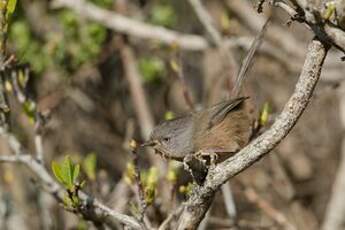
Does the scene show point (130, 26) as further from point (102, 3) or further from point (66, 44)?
point (66, 44)

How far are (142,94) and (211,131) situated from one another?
2.26 m

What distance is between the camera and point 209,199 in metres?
2.33

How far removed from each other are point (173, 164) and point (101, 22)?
211cm

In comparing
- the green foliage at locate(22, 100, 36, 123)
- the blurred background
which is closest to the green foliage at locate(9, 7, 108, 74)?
the blurred background

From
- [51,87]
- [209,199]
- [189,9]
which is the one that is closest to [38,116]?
[209,199]

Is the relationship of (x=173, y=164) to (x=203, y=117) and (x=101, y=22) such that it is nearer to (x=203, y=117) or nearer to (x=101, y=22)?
(x=203, y=117)

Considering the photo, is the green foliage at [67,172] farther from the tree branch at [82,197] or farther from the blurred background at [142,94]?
the blurred background at [142,94]

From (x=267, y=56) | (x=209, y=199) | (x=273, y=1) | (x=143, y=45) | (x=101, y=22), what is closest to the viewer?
(x=273, y=1)

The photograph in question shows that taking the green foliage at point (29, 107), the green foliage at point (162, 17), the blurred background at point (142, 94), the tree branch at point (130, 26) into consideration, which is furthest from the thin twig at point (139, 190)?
the green foliage at point (162, 17)

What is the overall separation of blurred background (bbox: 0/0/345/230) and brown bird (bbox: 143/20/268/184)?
5.33 feet

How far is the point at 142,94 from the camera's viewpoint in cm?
508

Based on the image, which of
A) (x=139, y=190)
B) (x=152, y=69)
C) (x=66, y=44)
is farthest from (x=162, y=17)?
(x=139, y=190)

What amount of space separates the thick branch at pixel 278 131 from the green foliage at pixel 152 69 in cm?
284

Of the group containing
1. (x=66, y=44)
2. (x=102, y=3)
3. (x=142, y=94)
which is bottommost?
(x=142, y=94)
